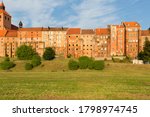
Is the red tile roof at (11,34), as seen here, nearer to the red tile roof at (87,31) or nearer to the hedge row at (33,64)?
the red tile roof at (87,31)

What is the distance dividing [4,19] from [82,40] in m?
44.0

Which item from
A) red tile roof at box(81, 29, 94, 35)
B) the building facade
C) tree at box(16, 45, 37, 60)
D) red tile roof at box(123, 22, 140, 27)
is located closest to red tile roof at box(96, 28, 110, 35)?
the building facade

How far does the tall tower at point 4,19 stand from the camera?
498ft

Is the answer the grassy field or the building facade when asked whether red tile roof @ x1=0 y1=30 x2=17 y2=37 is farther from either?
the grassy field

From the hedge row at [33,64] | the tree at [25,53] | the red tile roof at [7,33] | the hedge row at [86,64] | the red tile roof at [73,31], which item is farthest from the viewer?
the red tile roof at [7,33]

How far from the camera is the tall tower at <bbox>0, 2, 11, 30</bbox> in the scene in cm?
15188

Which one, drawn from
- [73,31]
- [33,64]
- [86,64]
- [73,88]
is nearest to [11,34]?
[73,31]

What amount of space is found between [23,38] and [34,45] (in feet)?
20.1

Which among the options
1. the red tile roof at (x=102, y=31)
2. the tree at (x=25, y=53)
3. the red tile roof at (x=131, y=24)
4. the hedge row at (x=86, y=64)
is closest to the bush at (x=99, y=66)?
the hedge row at (x=86, y=64)

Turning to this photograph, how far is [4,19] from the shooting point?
153750mm

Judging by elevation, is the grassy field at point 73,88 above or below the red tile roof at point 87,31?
below

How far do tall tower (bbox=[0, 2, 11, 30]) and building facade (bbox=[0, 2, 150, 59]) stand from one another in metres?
6.38

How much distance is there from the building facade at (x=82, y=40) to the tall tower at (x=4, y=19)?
6384 mm

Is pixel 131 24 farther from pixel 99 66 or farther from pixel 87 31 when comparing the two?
pixel 99 66
